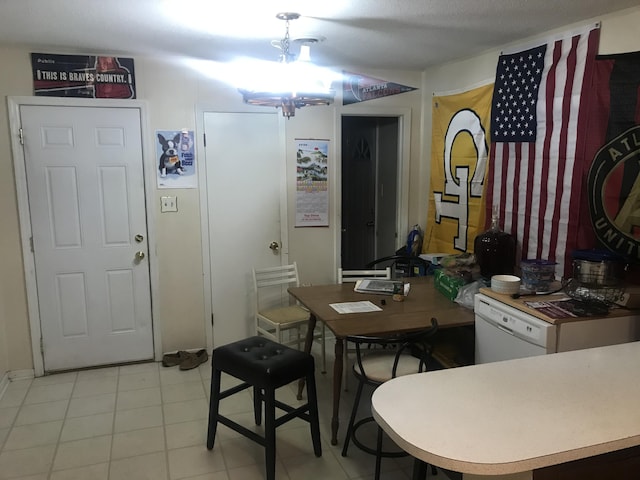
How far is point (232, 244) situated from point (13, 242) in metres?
1.58

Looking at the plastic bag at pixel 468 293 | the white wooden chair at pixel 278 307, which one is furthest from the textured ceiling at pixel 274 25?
the white wooden chair at pixel 278 307

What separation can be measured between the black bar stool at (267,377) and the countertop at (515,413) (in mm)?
981

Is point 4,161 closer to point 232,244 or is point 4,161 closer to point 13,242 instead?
point 13,242

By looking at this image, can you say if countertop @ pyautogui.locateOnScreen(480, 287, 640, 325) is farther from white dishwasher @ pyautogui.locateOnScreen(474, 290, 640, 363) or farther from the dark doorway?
the dark doorway

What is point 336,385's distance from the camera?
2783 millimetres

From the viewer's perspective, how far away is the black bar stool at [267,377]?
7.97ft

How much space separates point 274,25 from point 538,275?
2074mm

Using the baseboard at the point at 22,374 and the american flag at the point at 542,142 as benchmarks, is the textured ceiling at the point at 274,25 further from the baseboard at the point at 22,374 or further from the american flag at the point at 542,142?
the baseboard at the point at 22,374

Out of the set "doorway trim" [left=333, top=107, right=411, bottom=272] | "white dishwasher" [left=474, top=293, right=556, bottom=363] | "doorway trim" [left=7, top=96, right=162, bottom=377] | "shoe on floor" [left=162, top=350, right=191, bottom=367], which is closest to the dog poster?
"doorway trim" [left=7, top=96, right=162, bottom=377]

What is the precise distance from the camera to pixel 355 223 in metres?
5.47

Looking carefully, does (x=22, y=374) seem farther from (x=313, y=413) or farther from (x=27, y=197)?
(x=313, y=413)

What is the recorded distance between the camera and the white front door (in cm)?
357

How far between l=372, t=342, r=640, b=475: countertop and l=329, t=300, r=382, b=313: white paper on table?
122 centimetres

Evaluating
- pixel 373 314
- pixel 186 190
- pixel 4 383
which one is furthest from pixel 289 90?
pixel 4 383
